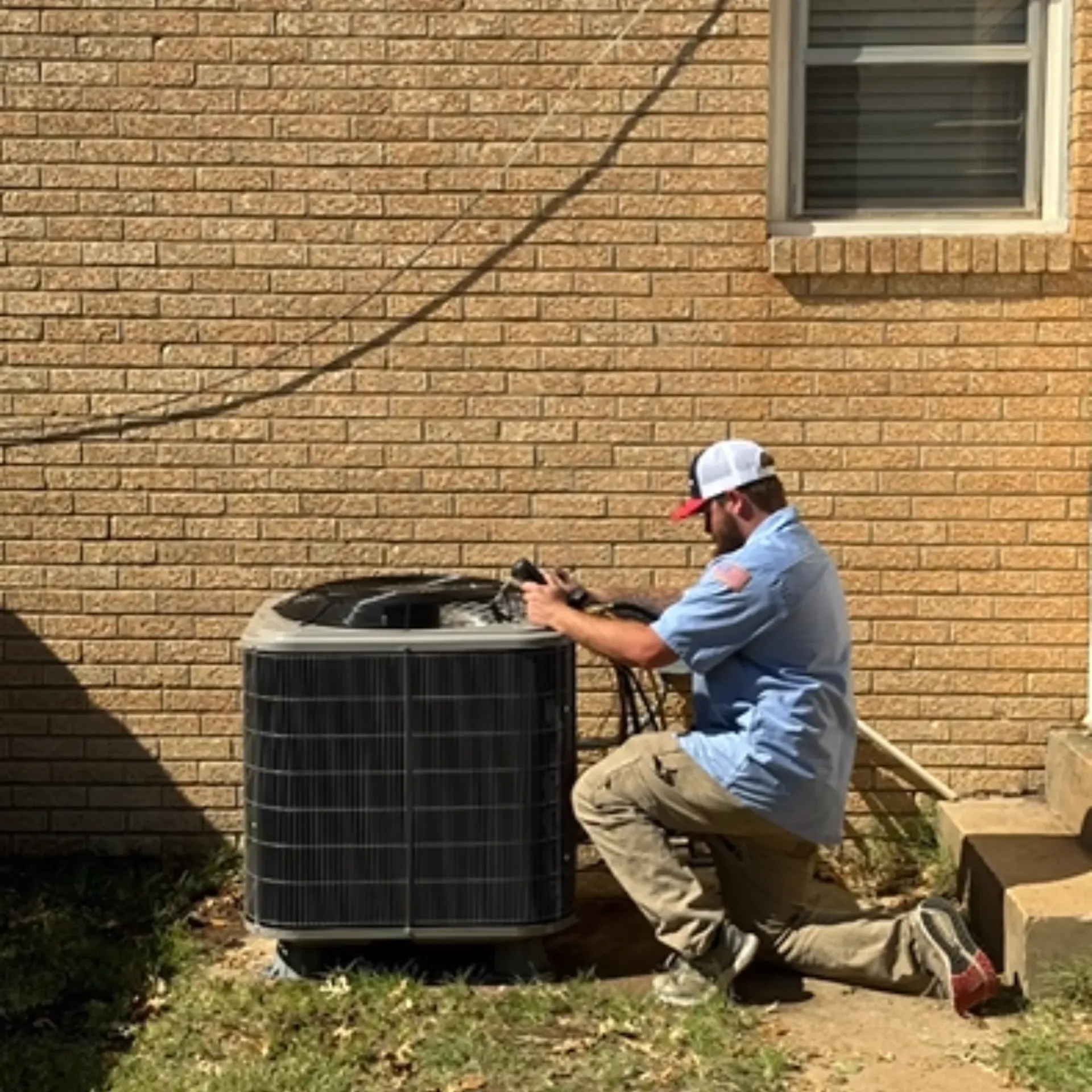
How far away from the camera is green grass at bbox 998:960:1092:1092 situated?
14.1 feet

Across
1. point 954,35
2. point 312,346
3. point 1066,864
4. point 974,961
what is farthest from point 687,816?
point 954,35

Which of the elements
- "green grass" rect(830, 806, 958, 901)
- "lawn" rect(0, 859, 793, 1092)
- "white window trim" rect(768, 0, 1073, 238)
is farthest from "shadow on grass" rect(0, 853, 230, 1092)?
"white window trim" rect(768, 0, 1073, 238)

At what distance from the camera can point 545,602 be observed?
4.88 m

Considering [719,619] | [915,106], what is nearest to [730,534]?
[719,619]

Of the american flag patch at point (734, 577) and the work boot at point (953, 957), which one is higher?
the american flag patch at point (734, 577)

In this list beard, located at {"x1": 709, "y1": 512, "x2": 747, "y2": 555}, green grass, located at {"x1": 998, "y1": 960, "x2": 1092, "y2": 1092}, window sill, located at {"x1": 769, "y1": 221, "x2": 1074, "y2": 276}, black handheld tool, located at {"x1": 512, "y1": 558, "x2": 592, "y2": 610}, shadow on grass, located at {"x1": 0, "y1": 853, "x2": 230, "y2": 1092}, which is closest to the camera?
green grass, located at {"x1": 998, "y1": 960, "x2": 1092, "y2": 1092}

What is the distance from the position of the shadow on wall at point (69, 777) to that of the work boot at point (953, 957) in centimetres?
249

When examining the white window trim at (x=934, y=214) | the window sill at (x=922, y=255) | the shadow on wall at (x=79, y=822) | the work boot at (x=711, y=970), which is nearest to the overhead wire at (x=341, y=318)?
the white window trim at (x=934, y=214)

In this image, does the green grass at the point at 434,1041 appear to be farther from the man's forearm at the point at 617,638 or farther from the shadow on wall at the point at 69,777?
the shadow on wall at the point at 69,777

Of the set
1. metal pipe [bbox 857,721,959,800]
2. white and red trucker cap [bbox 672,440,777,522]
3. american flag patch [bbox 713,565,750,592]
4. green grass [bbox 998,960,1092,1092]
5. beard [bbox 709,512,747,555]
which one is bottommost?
green grass [bbox 998,960,1092,1092]

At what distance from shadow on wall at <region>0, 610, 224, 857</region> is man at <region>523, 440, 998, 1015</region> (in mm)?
1805

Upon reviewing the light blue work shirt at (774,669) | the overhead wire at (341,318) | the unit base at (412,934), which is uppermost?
the overhead wire at (341,318)

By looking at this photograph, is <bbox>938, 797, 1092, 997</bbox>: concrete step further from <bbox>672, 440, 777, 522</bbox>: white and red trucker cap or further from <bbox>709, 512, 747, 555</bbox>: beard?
<bbox>672, 440, 777, 522</bbox>: white and red trucker cap

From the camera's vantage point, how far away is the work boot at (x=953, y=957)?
4.66 metres
